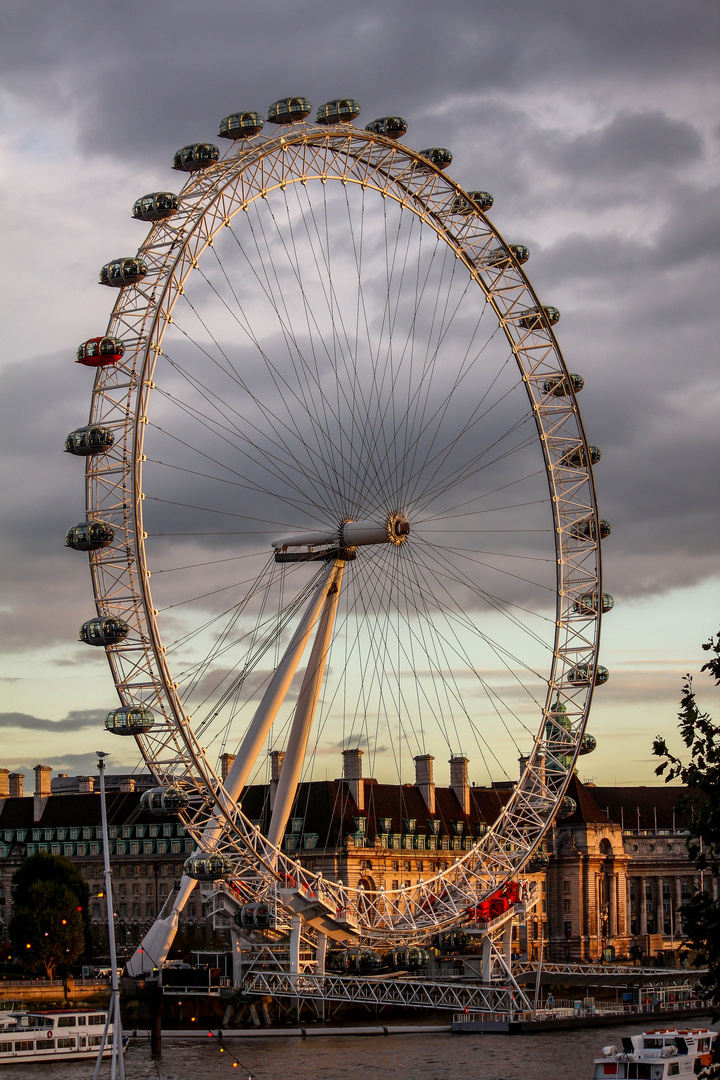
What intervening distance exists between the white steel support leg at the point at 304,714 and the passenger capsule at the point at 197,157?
1807cm

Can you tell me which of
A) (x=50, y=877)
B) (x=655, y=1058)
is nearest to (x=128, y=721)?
(x=655, y=1058)

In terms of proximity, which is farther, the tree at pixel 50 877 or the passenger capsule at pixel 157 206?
the tree at pixel 50 877

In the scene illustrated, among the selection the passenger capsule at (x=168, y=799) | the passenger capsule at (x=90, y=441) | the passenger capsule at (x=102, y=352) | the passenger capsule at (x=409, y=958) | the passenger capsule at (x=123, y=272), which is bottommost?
the passenger capsule at (x=409, y=958)

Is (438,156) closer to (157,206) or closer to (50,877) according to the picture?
(157,206)

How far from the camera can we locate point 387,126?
71625 millimetres

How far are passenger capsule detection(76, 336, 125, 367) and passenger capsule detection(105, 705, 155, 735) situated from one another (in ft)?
43.5

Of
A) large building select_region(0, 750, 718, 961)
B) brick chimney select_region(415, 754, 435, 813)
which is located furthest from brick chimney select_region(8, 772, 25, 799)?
brick chimney select_region(415, 754, 435, 813)

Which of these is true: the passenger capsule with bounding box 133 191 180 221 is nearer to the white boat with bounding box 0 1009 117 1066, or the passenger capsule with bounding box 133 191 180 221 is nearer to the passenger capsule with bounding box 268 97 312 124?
the passenger capsule with bounding box 268 97 312 124

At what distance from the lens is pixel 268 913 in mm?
71125

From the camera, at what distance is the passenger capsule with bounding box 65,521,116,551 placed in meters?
61.5

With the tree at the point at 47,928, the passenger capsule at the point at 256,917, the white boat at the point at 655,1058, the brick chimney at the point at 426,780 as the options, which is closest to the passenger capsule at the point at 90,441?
the passenger capsule at the point at 256,917

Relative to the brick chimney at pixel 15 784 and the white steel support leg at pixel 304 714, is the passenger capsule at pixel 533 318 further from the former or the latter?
the brick chimney at pixel 15 784

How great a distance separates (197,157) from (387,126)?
1130 cm

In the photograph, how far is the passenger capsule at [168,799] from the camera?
63.8 m
